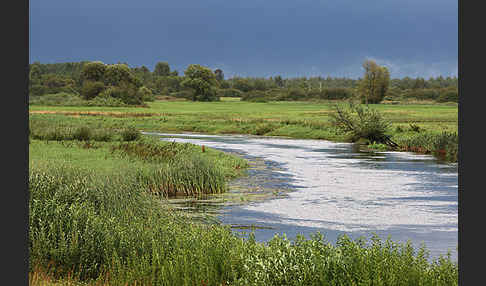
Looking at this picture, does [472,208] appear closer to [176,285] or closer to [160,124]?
[176,285]

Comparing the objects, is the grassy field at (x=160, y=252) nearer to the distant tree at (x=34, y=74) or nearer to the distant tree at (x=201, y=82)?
the distant tree at (x=201, y=82)

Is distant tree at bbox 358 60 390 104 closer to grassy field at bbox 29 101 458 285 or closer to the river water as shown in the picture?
the river water

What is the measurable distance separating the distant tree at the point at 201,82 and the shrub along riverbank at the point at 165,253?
14117 centimetres

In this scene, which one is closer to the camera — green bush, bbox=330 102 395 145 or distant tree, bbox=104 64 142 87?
green bush, bbox=330 102 395 145

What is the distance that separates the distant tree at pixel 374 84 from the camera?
144m

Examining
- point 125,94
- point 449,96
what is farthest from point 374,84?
point 125,94

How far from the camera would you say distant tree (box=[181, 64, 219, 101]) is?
156 m

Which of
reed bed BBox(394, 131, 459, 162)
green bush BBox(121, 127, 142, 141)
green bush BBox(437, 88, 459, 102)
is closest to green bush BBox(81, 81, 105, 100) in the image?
green bush BBox(437, 88, 459, 102)

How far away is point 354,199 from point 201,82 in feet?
442

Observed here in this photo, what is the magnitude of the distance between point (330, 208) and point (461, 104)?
17509 millimetres

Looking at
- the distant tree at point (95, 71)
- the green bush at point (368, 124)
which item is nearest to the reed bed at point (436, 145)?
the green bush at point (368, 124)

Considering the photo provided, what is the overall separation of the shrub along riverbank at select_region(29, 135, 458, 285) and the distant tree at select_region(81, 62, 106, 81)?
412 ft

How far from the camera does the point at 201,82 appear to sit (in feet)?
513

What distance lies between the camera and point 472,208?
A: 4543 mm
